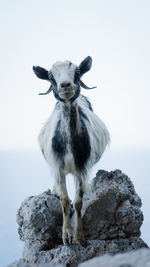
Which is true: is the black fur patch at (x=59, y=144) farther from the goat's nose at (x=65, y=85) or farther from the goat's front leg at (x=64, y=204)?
the goat's nose at (x=65, y=85)

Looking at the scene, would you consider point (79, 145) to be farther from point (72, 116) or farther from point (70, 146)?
point (72, 116)

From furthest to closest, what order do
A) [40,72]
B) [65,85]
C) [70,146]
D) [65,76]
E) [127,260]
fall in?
[40,72] → [70,146] → [65,76] → [65,85] → [127,260]

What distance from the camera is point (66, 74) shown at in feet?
9.66

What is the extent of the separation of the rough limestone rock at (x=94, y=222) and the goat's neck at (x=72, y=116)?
2.80ft

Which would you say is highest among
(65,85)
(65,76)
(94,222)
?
(65,76)

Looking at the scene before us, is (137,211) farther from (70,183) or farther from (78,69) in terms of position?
(78,69)

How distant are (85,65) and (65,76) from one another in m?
0.46

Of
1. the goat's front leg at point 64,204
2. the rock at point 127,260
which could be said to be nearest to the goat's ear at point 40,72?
the goat's front leg at point 64,204

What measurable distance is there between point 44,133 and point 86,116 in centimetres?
62

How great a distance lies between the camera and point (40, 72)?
3.25 meters

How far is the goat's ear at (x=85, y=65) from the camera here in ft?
10.7

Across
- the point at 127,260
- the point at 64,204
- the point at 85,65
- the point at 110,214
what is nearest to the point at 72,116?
the point at 85,65

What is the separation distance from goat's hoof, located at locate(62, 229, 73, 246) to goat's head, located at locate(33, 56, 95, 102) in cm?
137

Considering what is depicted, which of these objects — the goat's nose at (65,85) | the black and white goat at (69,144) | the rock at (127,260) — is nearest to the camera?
the rock at (127,260)
